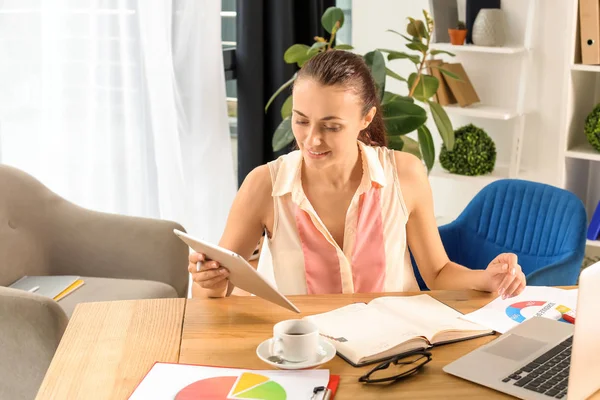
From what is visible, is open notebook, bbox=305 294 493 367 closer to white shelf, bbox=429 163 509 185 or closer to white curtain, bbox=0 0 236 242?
white curtain, bbox=0 0 236 242

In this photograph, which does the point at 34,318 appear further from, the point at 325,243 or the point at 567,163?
the point at 567,163

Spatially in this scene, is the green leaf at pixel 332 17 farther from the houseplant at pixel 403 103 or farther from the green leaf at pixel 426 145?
the green leaf at pixel 426 145

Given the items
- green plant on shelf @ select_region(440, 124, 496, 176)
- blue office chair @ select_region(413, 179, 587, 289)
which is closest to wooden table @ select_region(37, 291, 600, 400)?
blue office chair @ select_region(413, 179, 587, 289)

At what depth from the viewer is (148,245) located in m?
2.78

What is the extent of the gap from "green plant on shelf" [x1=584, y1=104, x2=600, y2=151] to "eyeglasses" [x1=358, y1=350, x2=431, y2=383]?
2167mm

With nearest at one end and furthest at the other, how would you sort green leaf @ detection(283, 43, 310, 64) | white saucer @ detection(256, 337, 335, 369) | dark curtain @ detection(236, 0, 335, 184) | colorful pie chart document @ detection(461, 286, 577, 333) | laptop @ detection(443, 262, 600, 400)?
laptop @ detection(443, 262, 600, 400) → white saucer @ detection(256, 337, 335, 369) → colorful pie chart document @ detection(461, 286, 577, 333) → green leaf @ detection(283, 43, 310, 64) → dark curtain @ detection(236, 0, 335, 184)

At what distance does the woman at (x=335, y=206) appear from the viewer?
1985 millimetres

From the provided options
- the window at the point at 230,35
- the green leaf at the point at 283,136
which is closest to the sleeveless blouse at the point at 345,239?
the green leaf at the point at 283,136

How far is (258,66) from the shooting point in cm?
413

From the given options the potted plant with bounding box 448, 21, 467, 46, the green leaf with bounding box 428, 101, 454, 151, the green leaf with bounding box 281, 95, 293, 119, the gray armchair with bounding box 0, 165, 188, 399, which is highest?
the potted plant with bounding box 448, 21, 467, 46

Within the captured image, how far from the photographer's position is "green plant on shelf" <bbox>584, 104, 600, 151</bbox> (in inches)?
132

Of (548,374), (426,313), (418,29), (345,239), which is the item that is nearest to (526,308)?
(426,313)

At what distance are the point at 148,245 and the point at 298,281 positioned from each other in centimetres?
Result: 89

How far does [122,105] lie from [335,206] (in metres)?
1.55
